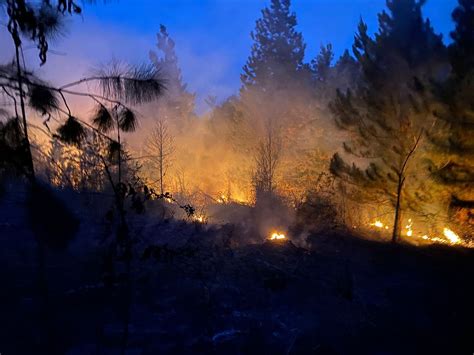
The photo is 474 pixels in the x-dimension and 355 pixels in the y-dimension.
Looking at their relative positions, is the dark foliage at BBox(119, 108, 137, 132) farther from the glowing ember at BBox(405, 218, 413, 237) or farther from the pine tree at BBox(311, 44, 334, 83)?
the pine tree at BBox(311, 44, 334, 83)

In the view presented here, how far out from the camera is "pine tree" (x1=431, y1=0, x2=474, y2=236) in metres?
8.80

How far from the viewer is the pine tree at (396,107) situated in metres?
9.90

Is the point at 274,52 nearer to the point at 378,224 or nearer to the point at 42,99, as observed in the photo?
the point at 378,224

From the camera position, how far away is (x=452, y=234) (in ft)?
38.5

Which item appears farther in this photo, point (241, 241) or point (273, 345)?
point (241, 241)

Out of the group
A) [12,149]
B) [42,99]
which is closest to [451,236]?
[42,99]

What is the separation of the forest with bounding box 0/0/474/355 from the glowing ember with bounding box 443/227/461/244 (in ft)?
0.29

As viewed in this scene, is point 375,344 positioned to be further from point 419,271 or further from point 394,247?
point 394,247

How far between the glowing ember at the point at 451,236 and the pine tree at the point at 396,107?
7.92 ft

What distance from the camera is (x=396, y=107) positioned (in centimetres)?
996

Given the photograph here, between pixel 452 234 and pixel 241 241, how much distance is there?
793 centimetres

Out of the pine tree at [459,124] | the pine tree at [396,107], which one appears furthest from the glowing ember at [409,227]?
the pine tree at [459,124]

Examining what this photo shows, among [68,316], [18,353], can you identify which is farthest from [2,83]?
[68,316]

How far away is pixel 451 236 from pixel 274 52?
Answer: 69.2 ft
